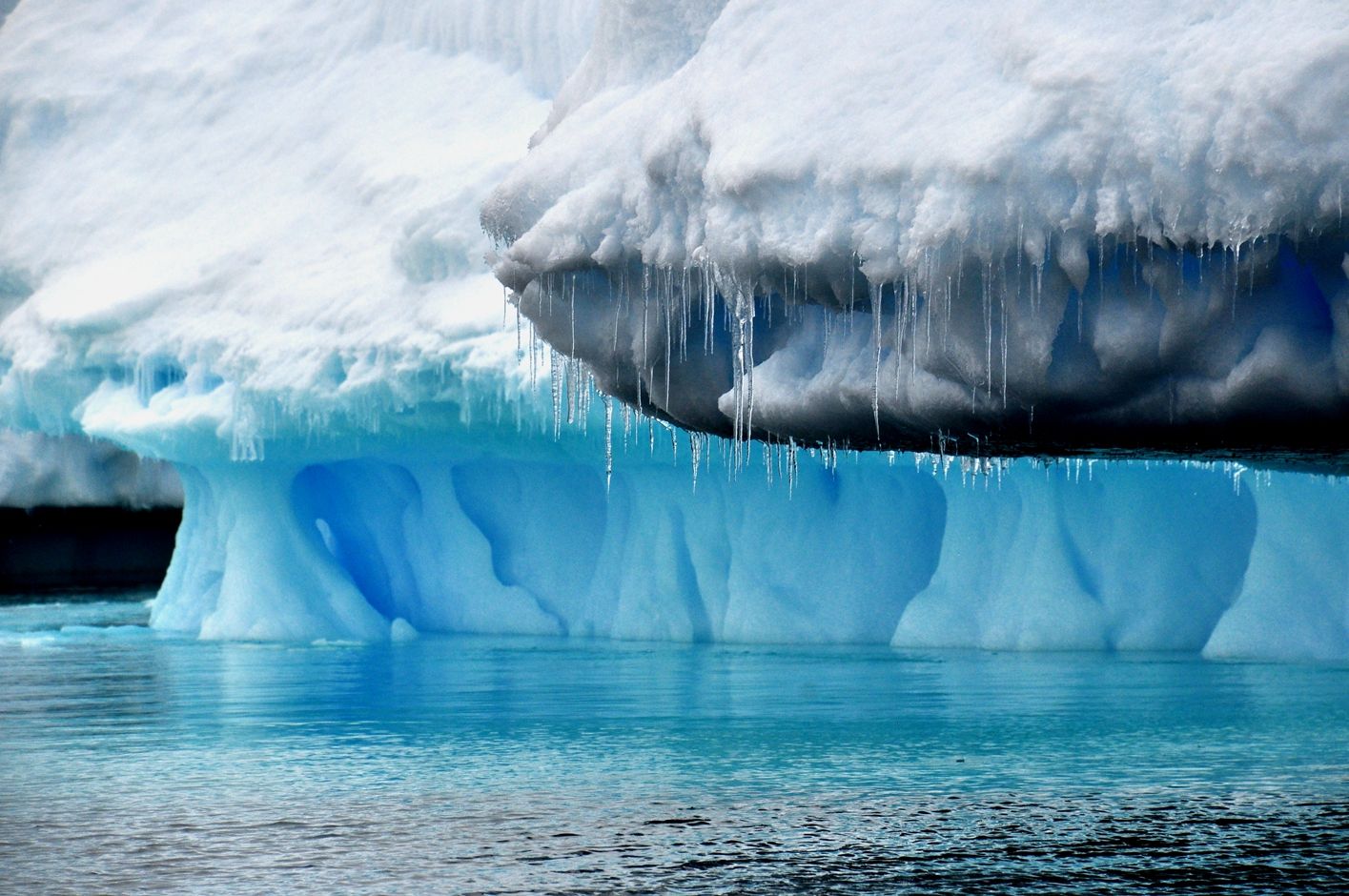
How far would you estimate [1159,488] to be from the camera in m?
15.4

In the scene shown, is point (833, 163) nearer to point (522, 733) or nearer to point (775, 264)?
Result: point (775, 264)

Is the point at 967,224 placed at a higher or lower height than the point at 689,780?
higher

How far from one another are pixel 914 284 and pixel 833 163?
49 cm

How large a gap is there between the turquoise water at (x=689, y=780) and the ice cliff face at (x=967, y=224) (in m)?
1.46

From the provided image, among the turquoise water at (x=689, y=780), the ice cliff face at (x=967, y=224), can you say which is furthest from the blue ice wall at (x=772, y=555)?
the ice cliff face at (x=967, y=224)

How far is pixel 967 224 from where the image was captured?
20.0 ft

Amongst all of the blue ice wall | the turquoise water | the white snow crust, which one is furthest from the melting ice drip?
the white snow crust

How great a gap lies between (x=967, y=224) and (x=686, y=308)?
5.28ft

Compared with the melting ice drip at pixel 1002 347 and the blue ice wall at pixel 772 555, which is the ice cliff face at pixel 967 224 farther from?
the blue ice wall at pixel 772 555

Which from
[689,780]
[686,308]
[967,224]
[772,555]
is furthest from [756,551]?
[967,224]

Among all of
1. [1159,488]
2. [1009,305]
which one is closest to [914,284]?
[1009,305]

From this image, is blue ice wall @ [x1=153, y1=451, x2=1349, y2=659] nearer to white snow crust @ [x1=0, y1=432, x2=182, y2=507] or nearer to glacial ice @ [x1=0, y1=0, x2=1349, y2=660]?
glacial ice @ [x1=0, y1=0, x2=1349, y2=660]

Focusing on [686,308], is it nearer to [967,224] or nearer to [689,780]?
[967,224]

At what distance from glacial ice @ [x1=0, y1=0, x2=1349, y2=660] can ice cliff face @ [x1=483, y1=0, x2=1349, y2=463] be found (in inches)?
0.7
